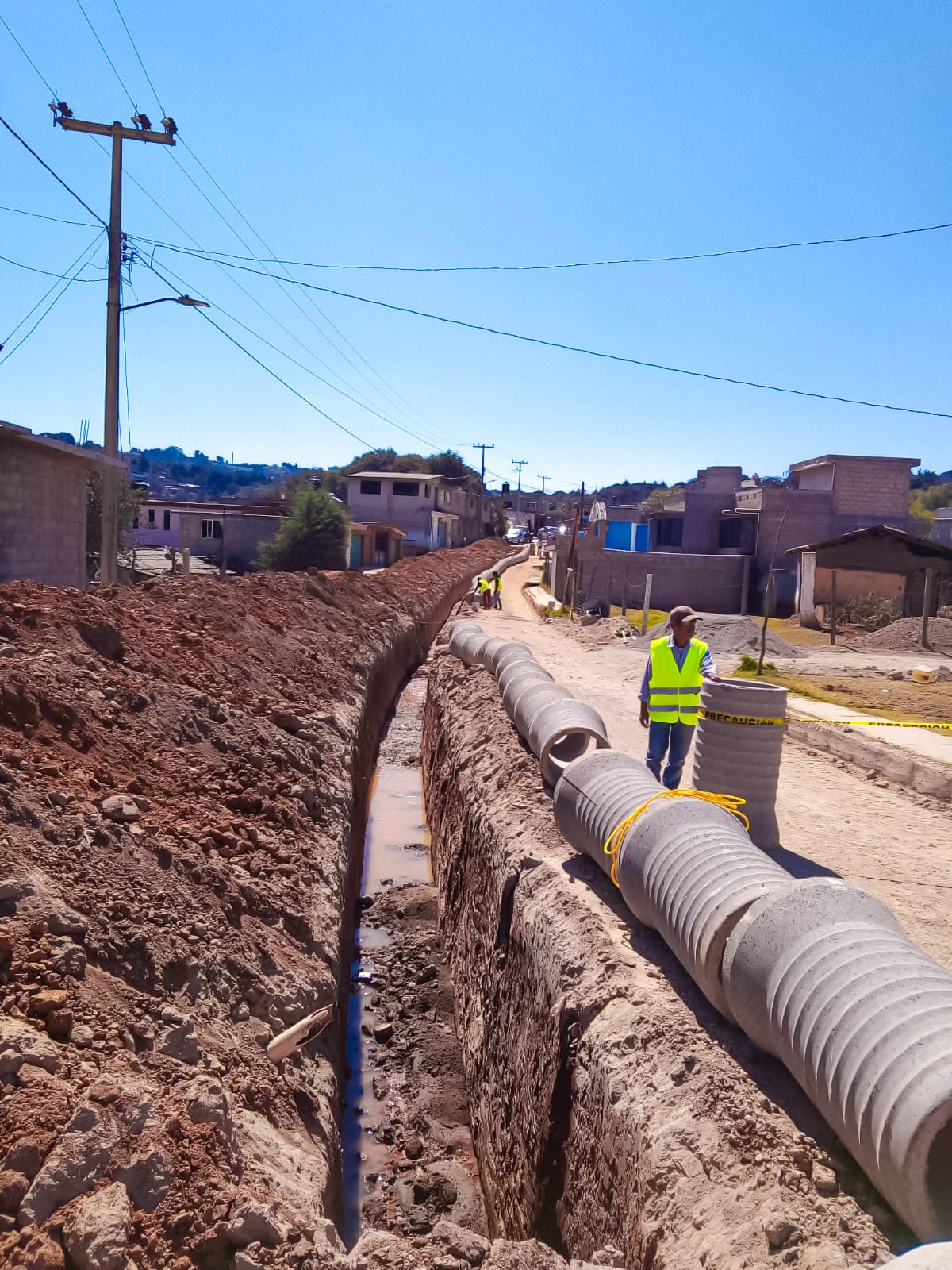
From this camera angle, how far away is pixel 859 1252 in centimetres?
296

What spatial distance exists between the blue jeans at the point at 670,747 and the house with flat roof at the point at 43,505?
9489 mm

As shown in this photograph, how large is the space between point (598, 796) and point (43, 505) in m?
11.7

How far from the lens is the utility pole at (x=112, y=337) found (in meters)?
16.0

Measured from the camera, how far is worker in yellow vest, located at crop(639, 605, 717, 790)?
684 centimetres

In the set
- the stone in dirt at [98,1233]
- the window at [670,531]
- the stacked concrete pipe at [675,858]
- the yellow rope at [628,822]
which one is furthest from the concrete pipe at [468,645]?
the window at [670,531]

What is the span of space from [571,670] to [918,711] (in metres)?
6.43

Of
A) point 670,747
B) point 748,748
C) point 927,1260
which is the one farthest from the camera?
point 670,747

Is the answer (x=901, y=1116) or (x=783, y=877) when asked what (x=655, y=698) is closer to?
(x=783, y=877)

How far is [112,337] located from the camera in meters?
16.1

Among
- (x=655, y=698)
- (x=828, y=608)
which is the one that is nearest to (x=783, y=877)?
(x=655, y=698)

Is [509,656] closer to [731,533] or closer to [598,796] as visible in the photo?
[598,796]

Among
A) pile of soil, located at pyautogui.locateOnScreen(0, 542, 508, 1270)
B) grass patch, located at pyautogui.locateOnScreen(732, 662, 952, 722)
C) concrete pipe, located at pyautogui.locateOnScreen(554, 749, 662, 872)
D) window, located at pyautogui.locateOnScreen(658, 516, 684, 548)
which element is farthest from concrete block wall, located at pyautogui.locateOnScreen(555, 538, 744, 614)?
concrete pipe, located at pyautogui.locateOnScreen(554, 749, 662, 872)

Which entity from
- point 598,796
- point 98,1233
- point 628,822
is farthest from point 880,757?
point 98,1233

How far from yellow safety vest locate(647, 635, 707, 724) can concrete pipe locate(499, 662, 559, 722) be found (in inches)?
85.1
